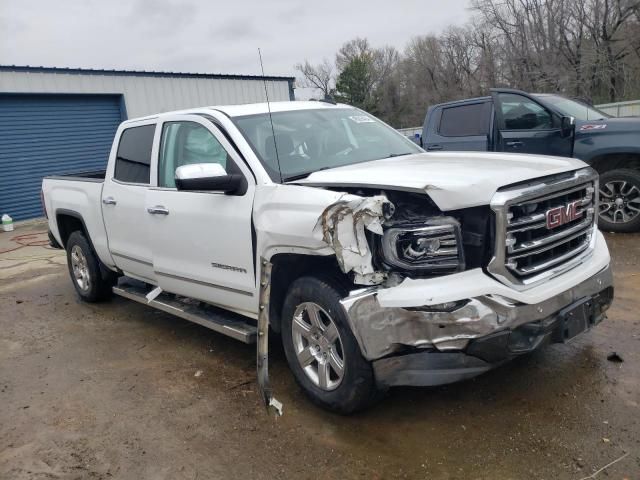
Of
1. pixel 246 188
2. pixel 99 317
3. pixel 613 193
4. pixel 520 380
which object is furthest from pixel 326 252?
pixel 613 193

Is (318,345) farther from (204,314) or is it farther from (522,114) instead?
(522,114)

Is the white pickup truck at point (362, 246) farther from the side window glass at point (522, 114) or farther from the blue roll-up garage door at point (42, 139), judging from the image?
the blue roll-up garage door at point (42, 139)

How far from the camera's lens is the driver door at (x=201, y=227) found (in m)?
3.70

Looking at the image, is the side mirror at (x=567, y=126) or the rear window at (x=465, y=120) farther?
the rear window at (x=465, y=120)

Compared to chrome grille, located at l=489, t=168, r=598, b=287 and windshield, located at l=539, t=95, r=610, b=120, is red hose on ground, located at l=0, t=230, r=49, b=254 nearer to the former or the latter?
windshield, located at l=539, t=95, r=610, b=120

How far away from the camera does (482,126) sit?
320 inches

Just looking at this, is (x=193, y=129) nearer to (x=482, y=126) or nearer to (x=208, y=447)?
(x=208, y=447)

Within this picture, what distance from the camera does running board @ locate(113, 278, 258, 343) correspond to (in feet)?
12.5

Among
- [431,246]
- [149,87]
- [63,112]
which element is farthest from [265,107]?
[149,87]

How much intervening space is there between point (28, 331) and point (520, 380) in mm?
4793

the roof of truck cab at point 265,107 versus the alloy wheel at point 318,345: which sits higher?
the roof of truck cab at point 265,107

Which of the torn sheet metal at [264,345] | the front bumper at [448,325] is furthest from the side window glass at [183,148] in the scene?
the front bumper at [448,325]

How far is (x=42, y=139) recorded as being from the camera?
15.1 m

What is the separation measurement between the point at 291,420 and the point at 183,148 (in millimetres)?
2309
